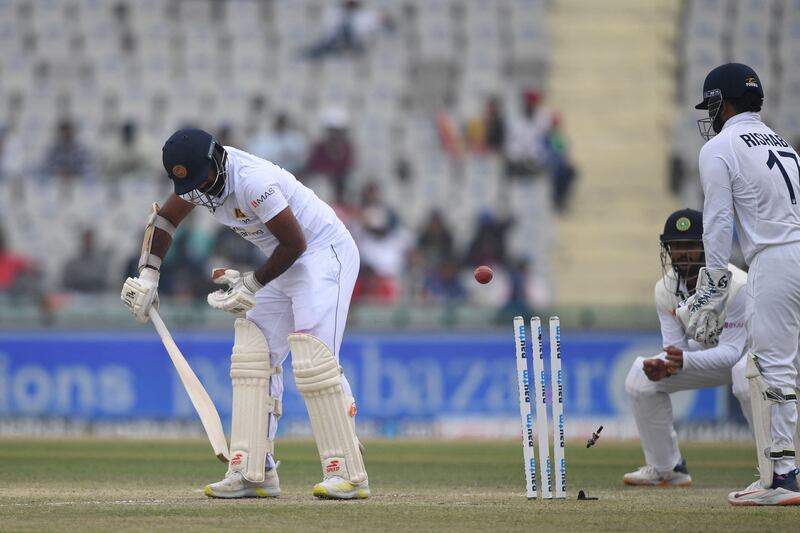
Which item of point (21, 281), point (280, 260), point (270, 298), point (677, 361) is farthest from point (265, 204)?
point (21, 281)

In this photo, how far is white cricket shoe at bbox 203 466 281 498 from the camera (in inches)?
250

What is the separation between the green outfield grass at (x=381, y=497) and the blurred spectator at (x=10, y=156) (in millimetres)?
5790

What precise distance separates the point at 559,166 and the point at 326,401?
952 centimetres

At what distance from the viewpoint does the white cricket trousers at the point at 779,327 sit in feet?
19.6

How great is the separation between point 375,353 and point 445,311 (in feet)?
2.54

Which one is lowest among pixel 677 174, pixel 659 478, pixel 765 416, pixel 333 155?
pixel 659 478

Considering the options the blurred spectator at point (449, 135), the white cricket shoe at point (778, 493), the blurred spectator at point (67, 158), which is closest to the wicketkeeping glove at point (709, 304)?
the white cricket shoe at point (778, 493)

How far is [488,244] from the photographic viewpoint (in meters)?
14.0

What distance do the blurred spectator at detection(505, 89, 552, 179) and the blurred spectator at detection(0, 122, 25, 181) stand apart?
5.63 m

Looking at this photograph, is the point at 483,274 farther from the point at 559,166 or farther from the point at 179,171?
the point at 559,166

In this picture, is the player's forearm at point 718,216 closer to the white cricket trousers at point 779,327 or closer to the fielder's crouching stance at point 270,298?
the white cricket trousers at point 779,327

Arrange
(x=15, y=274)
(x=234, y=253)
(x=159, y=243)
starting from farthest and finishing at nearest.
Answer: (x=15, y=274), (x=234, y=253), (x=159, y=243)

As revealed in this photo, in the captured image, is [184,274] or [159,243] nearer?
[159,243]

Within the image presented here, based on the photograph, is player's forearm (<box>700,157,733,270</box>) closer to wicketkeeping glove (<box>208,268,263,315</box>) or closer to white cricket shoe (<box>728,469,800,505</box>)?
white cricket shoe (<box>728,469,800,505</box>)
